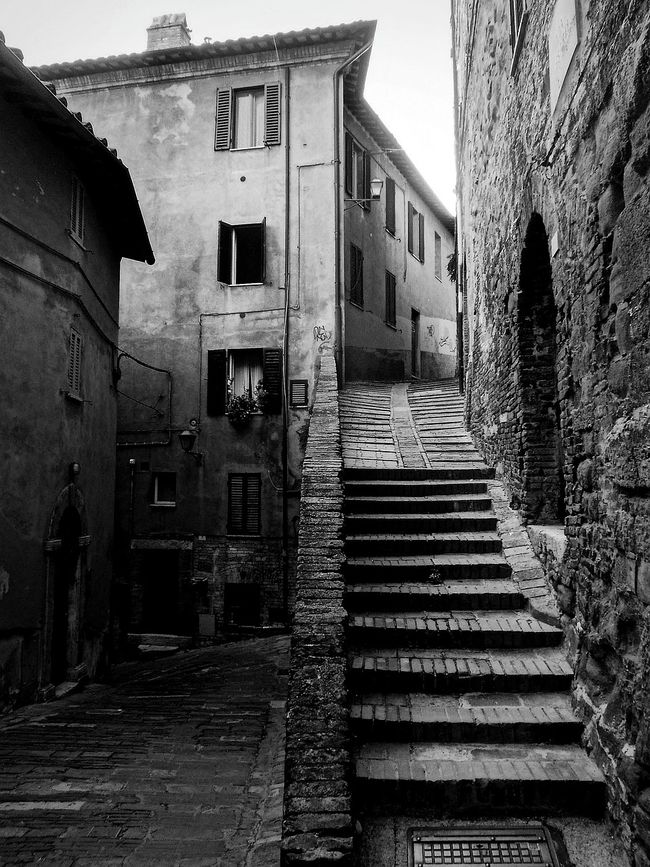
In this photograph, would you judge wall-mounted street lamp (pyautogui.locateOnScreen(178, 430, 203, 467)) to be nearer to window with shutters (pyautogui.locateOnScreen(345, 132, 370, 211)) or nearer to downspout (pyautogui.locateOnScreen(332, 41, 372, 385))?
downspout (pyautogui.locateOnScreen(332, 41, 372, 385))

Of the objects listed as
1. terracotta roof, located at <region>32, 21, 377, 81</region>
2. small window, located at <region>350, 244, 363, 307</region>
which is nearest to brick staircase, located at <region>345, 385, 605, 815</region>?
small window, located at <region>350, 244, 363, 307</region>

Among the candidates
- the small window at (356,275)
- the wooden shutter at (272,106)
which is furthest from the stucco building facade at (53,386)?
the small window at (356,275)

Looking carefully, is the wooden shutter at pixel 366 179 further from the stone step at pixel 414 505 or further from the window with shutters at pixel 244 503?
the stone step at pixel 414 505

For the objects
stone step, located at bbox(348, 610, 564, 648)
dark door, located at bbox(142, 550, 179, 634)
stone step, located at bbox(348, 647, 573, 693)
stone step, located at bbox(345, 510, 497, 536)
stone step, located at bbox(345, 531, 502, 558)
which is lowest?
dark door, located at bbox(142, 550, 179, 634)

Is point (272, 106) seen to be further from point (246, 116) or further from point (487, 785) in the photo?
point (487, 785)

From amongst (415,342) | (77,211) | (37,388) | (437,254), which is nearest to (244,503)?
(37,388)

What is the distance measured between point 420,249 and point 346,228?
7.30m

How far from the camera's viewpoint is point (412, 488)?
21.5 ft

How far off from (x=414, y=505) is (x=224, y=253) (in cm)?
1037

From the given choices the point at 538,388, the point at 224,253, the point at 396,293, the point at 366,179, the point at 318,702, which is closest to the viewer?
the point at 318,702

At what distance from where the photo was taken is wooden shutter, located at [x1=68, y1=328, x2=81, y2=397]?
8883mm

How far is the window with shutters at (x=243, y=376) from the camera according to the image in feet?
46.6

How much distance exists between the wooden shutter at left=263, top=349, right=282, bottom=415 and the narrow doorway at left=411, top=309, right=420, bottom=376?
7.57 meters

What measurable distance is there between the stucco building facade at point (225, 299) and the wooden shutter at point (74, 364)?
5.22 m
